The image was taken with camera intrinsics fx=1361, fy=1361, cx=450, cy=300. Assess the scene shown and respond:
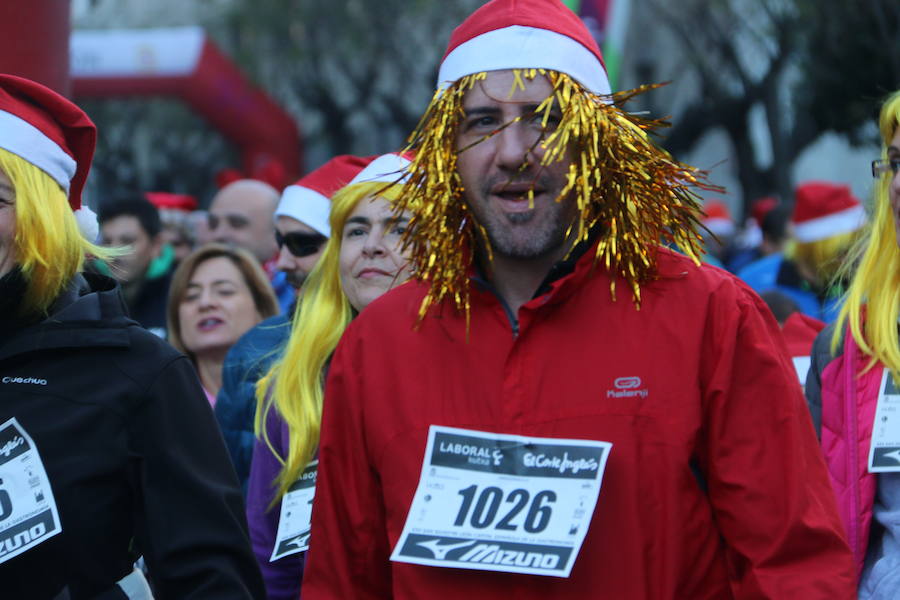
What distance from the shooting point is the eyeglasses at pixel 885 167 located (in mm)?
3133

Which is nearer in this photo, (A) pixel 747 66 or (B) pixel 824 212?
(B) pixel 824 212

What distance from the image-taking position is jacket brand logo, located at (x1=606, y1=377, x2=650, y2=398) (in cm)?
237

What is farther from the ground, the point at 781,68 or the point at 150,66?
the point at 150,66

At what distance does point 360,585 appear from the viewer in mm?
2562

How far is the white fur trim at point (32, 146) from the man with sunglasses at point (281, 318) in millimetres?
1437

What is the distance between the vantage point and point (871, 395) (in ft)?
10.0

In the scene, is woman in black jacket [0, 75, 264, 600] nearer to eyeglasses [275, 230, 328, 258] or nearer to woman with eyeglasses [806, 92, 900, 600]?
woman with eyeglasses [806, 92, 900, 600]

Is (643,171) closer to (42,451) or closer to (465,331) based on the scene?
(465,331)

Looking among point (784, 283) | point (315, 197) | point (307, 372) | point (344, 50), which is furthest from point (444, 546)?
point (344, 50)

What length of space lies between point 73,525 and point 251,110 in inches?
923

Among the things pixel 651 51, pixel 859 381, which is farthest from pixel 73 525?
pixel 651 51

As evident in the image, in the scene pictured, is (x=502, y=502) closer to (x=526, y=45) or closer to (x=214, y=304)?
(x=526, y=45)

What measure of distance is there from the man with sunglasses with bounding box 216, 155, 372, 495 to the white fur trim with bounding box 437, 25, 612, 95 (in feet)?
5.67

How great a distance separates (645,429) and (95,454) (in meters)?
1.01
